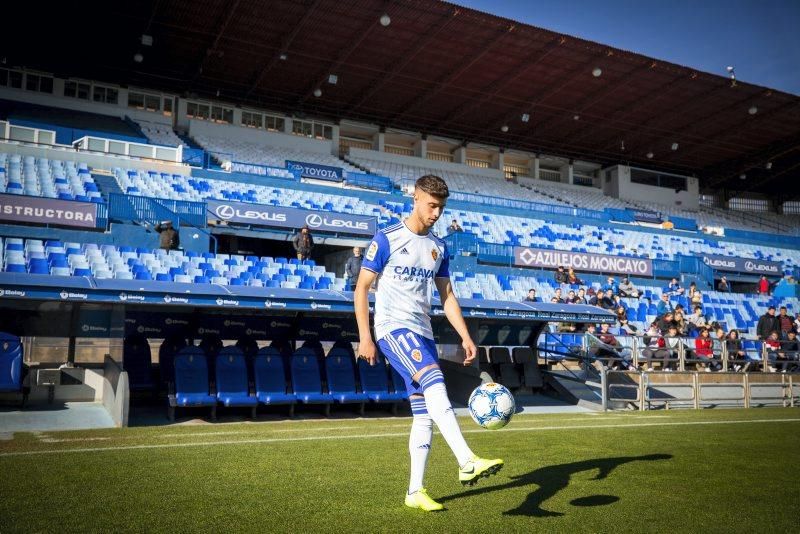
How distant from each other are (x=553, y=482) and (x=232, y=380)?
7666 millimetres

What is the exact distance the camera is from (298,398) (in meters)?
12.6

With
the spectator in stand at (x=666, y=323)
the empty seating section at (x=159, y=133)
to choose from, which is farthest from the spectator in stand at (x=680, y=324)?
the empty seating section at (x=159, y=133)

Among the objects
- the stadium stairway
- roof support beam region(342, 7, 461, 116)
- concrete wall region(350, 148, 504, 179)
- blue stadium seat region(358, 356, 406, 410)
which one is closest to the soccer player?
blue stadium seat region(358, 356, 406, 410)

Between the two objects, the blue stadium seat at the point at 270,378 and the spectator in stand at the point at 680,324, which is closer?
the blue stadium seat at the point at 270,378

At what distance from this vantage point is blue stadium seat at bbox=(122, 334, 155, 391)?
1295 centimetres

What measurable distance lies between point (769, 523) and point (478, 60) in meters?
33.7

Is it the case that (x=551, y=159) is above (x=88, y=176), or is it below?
above

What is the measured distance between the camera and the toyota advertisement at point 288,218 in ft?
80.5

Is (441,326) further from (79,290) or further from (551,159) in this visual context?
(551,159)

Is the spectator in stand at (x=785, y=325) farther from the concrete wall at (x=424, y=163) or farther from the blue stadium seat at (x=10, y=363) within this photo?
the concrete wall at (x=424, y=163)

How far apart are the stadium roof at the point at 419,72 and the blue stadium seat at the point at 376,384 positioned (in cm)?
2191

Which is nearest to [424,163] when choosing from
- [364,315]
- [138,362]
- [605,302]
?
[605,302]

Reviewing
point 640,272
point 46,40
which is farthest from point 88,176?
point 640,272

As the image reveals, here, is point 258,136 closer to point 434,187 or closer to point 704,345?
point 704,345
